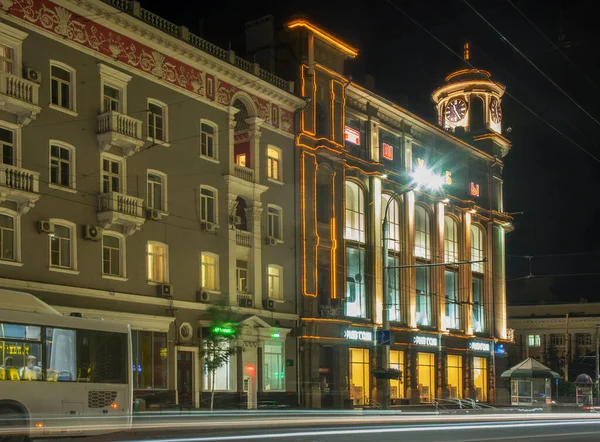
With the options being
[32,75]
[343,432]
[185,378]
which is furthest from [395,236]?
[343,432]

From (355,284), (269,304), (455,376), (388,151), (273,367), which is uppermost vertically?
(388,151)

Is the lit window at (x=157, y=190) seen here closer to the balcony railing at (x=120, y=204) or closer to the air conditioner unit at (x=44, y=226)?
the balcony railing at (x=120, y=204)

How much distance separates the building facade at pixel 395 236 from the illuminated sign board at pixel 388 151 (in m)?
0.09

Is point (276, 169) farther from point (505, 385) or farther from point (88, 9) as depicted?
point (505, 385)

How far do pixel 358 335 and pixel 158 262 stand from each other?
16.5 metres

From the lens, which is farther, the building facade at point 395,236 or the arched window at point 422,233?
the arched window at point 422,233

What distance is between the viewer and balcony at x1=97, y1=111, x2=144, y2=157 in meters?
35.7

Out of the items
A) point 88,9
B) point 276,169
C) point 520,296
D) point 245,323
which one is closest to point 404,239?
point 276,169

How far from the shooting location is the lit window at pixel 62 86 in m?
34.4

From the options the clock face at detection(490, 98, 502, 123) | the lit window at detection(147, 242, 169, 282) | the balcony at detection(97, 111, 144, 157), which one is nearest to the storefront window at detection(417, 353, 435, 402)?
the clock face at detection(490, 98, 502, 123)

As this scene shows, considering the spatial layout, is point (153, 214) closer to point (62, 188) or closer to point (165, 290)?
point (165, 290)

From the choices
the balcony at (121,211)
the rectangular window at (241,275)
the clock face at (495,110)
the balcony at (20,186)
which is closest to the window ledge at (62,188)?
the balcony at (20,186)

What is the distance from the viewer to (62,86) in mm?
34875

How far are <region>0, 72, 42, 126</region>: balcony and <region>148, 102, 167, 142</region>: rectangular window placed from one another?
6.29m
